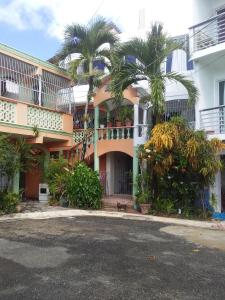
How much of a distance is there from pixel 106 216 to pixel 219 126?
5410 mm

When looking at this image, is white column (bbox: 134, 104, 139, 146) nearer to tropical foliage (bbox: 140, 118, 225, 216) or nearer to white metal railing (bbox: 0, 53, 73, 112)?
tropical foliage (bbox: 140, 118, 225, 216)

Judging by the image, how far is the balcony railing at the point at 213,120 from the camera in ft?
45.1

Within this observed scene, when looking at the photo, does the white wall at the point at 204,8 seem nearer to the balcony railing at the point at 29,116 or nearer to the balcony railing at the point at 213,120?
the balcony railing at the point at 213,120

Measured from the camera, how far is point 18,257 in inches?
289

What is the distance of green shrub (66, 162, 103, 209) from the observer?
1496 cm

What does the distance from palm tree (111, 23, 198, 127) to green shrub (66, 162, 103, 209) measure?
3.41m

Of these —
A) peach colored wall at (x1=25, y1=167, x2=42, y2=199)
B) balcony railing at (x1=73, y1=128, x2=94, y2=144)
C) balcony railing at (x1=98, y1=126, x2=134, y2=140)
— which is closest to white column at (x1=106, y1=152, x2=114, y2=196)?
balcony railing at (x1=73, y1=128, x2=94, y2=144)

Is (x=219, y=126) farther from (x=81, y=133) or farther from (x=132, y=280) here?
(x=132, y=280)

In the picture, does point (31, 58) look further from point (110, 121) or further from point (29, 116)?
point (110, 121)

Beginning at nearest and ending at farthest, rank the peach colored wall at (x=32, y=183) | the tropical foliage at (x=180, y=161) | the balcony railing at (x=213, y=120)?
1. the tropical foliage at (x=180, y=161)
2. the balcony railing at (x=213, y=120)
3. the peach colored wall at (x=32, y=183)

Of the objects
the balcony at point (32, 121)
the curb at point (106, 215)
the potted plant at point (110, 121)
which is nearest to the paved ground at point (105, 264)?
the curb at point (106, 215)

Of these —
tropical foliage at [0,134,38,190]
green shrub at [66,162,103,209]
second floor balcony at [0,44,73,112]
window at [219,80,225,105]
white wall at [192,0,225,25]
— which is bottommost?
green shrub at [66,162,103,209]

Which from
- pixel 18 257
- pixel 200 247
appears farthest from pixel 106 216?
pixel 18 257

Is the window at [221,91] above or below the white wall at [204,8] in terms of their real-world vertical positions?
below
